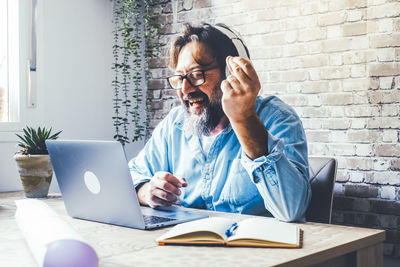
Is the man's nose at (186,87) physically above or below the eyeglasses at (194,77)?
below

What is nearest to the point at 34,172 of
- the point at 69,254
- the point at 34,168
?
the point at 34,168

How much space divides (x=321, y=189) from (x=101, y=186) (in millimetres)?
995

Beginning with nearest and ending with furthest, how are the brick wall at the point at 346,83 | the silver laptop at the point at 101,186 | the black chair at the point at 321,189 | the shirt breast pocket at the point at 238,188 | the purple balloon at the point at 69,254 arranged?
1. the purple balloon at the point at 69,254
2. the silver laptop at the point at 101,186
3. the shirt breast pocket at the point at 238,188
4. the black chair at the point at 321,189
5. the brick wall at the point at 346,83

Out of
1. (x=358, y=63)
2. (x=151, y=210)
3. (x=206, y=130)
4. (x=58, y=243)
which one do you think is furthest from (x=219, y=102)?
(x=58, y=243)

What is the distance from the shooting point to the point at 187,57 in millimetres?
2078

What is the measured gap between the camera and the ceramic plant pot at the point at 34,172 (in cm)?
206

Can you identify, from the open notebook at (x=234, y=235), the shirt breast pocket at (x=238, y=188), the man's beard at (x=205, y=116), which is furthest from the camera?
the man's beard at (x=205, y=116)

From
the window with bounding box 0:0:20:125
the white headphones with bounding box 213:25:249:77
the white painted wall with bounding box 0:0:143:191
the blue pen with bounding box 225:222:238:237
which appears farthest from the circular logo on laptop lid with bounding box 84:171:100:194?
the window with bounding box 0:0:20:125

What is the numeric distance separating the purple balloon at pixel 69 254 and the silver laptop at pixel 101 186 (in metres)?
0.37

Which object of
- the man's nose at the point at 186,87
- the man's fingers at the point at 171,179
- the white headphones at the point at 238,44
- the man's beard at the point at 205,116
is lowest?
the man's fingers at the point at 171,179

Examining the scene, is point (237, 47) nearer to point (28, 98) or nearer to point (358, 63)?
point (358, 63)

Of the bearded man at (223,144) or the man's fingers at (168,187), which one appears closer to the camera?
the bearded man at (223,144)

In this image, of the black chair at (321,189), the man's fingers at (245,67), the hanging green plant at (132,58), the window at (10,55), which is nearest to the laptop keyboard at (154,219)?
the man's fingers at (245,67)

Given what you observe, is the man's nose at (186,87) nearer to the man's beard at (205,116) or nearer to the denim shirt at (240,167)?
the man's beard at (205,116)
